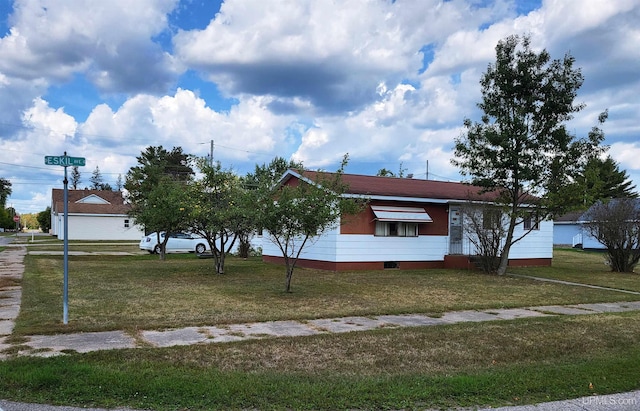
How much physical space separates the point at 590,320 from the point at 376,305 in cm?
383

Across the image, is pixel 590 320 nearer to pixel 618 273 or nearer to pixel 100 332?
pixel 100 332

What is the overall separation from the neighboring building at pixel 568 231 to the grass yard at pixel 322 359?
34571 millimetres

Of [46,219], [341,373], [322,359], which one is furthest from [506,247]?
[46,219]

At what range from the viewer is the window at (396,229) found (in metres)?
19.0

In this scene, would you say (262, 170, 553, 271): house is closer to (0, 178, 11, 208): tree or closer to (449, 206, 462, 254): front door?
(449, 206, 462, 254): front door

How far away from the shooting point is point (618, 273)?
1944 centimetres

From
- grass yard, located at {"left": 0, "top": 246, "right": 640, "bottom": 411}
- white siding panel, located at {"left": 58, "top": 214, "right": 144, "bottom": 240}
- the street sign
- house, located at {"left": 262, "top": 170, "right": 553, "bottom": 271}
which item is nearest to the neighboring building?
house, located at {"left": 262, "top": 170, "right": 553, "bottom": 271}

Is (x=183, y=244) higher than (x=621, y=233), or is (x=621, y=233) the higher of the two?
(x=621, y=233)

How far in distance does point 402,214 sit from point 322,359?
13.4 m

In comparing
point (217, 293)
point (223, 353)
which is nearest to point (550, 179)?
point (217, 293)

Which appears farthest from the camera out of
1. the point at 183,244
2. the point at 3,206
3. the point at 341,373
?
the point at 3,206

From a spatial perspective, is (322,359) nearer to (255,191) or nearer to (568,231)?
(255,191)

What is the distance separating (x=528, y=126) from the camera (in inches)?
679

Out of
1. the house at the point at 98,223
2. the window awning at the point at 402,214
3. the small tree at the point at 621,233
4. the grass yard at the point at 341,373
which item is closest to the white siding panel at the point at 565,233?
the small tree at the point at 621,233
